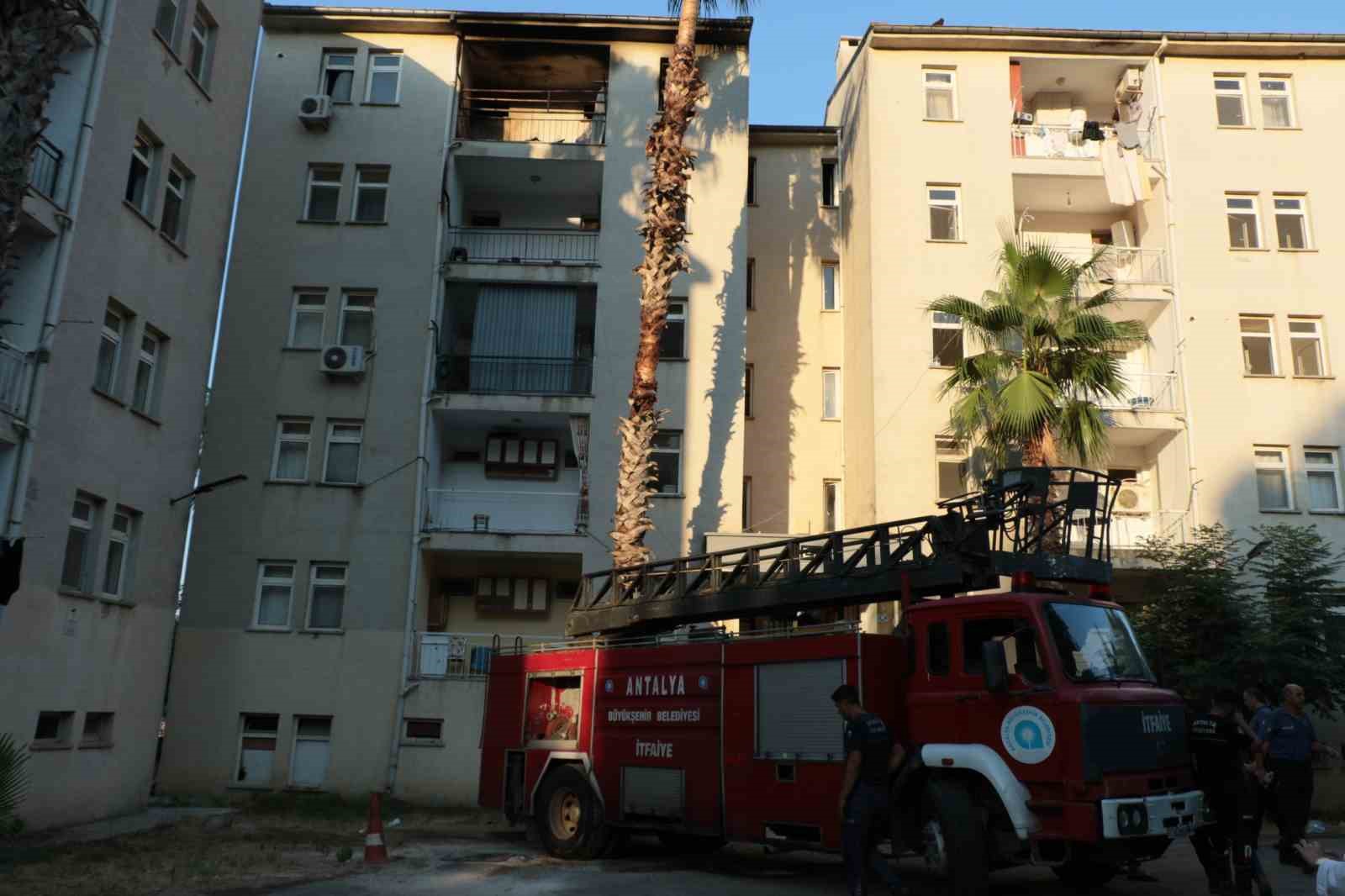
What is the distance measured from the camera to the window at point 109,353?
52.6 feet

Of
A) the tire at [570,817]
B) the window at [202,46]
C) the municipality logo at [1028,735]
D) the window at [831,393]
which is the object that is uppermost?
the window at [202,46]

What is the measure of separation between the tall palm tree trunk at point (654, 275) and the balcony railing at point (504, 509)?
373 centimetres

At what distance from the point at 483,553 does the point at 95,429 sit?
24.6 feet

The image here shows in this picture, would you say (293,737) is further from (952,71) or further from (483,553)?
(952,71)

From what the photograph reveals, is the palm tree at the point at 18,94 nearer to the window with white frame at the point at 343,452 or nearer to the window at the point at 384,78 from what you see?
the window with white frame at the point at 343,452

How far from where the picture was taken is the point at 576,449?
2103 centimetres

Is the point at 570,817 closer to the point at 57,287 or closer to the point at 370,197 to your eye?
the point at 57,287

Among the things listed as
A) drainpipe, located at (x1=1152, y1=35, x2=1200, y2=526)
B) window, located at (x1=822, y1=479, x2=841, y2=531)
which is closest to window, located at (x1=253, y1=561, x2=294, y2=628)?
window, located at (x1=822, y1=479, x2=841, y2=531)

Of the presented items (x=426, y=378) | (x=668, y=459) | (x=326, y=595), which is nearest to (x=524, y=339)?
(x=426, y=378)

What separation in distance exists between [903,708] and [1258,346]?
16.4 m

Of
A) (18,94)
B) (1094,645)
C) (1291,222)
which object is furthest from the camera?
(1291,222)

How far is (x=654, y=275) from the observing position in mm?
17719

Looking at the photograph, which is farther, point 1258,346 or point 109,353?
point 1258,346

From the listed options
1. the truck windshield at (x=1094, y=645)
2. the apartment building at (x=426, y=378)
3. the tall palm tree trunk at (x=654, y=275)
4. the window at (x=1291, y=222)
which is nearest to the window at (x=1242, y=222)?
the window at (x=1291, y=222)
